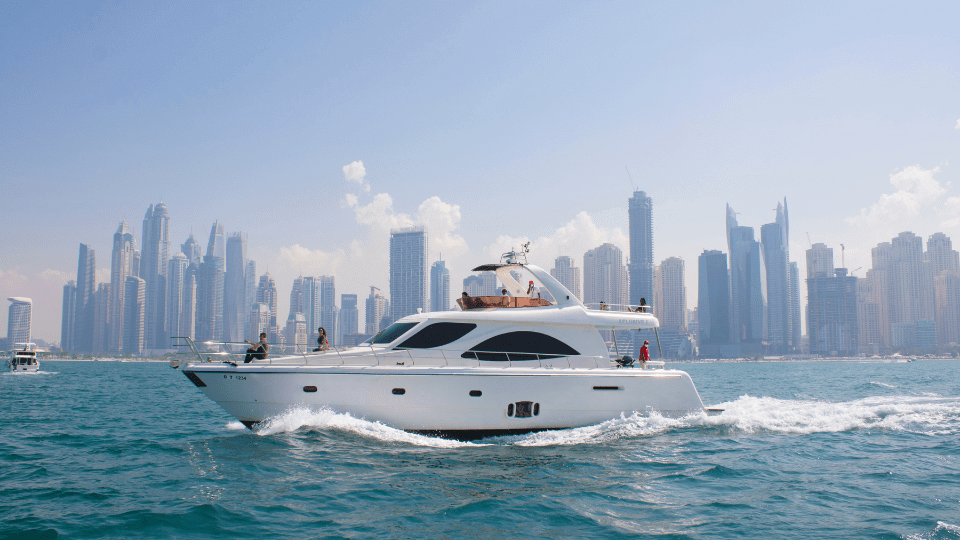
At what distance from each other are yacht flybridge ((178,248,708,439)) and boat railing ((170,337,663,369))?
0.02 m

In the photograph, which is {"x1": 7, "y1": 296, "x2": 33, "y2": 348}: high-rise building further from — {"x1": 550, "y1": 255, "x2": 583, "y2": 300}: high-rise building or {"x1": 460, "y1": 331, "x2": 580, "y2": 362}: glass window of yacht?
{"x1": 460, "y1": 331, "x2": 580, "y2": 362}: glass window of yacht

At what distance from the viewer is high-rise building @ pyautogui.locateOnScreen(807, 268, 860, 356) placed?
554 ft

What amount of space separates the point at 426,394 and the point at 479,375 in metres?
1.04

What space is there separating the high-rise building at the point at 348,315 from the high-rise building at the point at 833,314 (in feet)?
448

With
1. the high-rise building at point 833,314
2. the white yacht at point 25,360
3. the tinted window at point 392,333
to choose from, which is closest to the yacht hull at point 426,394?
the tinted window at point 392,333

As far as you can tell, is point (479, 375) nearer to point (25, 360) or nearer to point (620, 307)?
point (620, 307)

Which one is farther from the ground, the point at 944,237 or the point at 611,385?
the point at 944,237

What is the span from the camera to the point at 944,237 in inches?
7707

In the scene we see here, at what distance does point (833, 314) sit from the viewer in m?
172

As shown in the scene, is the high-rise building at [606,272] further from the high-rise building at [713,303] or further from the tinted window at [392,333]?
the tinted window at [392,333]

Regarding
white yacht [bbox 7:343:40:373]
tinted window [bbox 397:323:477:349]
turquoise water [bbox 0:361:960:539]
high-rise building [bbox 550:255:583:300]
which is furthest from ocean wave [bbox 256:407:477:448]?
high-rise building [bbox 550:255:583:300]

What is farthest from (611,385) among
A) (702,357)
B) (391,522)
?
(702,357)

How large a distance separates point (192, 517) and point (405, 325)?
6.08m

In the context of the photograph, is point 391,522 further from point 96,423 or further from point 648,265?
point 648,265
